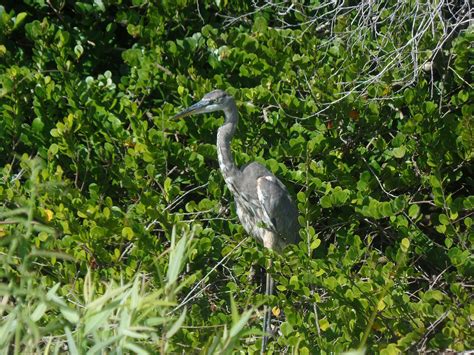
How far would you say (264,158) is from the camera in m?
6.33

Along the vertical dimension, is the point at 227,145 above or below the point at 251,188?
above

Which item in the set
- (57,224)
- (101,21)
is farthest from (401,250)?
(101,21)

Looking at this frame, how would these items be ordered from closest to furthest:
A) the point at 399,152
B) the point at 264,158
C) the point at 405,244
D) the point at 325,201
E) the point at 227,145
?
the point at 405,244
the point at 325,201
the point at 399,152
the point at 227,145
the point at 264,158

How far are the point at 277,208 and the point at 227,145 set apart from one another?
0.52 metres

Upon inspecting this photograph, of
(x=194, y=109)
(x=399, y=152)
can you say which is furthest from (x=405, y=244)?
(x=194, y=109)

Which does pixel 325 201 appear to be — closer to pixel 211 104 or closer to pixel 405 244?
pixel 405 244

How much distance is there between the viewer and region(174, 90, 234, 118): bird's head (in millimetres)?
5992

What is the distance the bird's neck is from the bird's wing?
19 centimetres

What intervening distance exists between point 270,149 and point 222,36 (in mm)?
824

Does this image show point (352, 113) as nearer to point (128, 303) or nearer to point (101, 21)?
point (101, 21)

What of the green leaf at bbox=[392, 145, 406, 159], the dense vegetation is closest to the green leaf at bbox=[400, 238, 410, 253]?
the dense vegetation

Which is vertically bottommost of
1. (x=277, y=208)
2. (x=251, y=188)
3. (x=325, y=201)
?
(x=277, y=208)

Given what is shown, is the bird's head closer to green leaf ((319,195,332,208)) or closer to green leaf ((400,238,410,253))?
green leaf ((319,195,332,208))

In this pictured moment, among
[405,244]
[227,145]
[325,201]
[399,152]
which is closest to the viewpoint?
[405,244]
